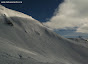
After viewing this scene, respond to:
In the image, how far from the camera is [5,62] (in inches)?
205

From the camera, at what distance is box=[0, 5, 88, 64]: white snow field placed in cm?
697

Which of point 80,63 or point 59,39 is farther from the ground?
point 59,39

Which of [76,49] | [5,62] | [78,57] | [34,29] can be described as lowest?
[5,62]

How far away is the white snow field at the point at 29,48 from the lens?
6970 mm

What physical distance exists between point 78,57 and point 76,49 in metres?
2.78

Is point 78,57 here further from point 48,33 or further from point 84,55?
point 48,33

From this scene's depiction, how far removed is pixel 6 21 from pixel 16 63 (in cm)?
1392

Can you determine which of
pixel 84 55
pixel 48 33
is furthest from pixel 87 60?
pixel 48 33

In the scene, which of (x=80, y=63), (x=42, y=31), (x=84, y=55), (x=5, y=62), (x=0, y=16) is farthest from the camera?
(x=42, y=31)

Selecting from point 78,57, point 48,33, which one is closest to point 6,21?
point 48,33

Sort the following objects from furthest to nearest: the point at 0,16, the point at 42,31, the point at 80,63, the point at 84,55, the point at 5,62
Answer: the point at 42,31 < the point at 84,55 < the point at 0,16 < the point at 80,63 < the point at 5,62

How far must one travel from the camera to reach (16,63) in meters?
5.54

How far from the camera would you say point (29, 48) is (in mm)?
12992

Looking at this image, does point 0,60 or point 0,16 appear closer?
point 0,60
